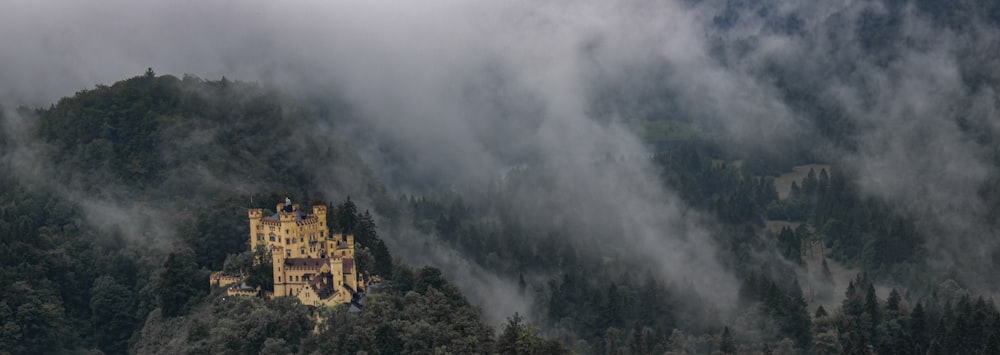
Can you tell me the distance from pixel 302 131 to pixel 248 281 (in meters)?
65.5

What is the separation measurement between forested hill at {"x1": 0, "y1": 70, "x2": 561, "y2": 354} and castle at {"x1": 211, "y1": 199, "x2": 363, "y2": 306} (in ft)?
5.85

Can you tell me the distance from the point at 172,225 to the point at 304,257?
30806 mm

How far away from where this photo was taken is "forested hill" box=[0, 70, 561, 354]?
10438cm

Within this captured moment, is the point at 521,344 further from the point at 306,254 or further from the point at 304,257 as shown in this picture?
the point at 306,254

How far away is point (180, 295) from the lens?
115312 millimetres

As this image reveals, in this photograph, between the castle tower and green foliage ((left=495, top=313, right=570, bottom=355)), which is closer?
green foliage ((left=495, top=313, right=570, bottom=355))

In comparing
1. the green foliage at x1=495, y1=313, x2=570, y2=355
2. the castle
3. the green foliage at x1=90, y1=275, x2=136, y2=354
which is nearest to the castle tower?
the castle

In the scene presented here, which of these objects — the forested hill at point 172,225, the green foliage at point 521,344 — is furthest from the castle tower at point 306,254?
the green foliage at point 521,344

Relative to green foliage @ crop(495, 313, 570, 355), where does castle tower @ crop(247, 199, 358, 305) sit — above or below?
above

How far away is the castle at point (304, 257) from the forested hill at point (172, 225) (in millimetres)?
1784

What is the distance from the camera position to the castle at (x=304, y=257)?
10625cm

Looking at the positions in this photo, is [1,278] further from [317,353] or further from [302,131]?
[302,131]

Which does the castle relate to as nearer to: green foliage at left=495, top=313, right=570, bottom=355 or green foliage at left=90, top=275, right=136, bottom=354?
green foliage at left=495, top=313, right=570, bottom=355

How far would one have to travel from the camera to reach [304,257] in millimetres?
110188
